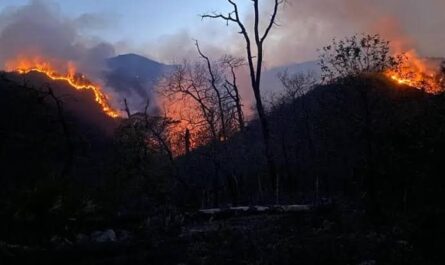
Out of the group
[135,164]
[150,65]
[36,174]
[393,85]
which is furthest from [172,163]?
[150,65]

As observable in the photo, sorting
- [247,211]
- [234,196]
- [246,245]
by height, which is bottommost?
[246,245]

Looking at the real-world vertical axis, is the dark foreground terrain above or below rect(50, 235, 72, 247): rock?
above

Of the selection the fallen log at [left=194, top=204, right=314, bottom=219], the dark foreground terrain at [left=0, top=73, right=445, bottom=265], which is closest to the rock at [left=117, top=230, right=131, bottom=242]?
the dark foreground terrain at [left=0, top=73, right=445, bottom=265]

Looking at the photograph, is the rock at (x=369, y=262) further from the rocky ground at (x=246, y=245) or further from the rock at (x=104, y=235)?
the rock at (x=104, y=235)

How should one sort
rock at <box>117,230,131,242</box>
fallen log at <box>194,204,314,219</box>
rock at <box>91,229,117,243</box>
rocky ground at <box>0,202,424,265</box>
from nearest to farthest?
1. rocky ground at <box>0,202,424,265</box>
2. rock at <box>91,229,117,243</box>
3. rock at <box>117,230,131,242</box>
4. fallen log at <box>194,204,314,219</box>

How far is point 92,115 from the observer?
172 ft

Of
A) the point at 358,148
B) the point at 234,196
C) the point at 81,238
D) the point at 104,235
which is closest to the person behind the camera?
the point at 81,238

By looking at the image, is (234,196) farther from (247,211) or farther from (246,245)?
(246,245)

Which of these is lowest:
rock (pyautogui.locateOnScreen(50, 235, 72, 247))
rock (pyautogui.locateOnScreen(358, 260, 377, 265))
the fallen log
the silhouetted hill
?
rock (pyautogui.locateOnScreen(358, 260, 377, 265))

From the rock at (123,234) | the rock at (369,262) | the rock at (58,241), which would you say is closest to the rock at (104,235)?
the rock at (123,234)

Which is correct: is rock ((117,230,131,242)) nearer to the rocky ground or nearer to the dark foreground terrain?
the rocky ground

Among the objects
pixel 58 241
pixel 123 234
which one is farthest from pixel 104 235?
pixel 58 241

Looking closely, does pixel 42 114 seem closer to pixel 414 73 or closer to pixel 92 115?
pixel 92 115

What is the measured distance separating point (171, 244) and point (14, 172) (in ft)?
69.4
